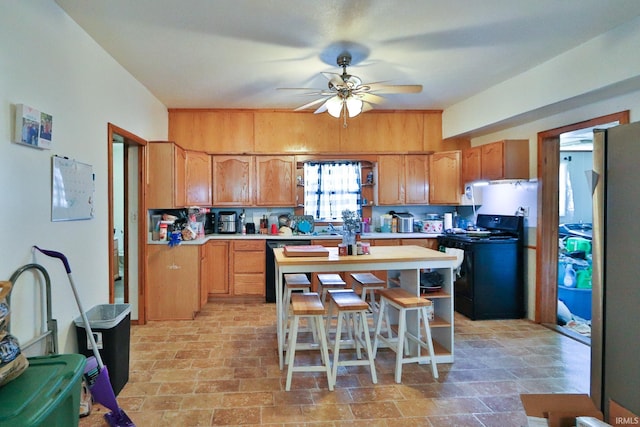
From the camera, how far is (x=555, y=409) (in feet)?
4.45

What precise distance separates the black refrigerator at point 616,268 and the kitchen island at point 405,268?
47.7 inches

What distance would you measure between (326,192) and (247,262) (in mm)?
1547

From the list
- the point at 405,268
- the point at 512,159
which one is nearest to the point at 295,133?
the point at 512,159

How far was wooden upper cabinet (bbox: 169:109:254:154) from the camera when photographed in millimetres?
4855

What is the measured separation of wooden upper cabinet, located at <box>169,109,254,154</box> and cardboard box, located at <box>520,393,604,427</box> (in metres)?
4.31

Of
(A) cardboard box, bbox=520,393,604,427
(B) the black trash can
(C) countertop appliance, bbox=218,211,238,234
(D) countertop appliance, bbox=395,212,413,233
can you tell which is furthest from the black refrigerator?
(C) countertop appliance, bbox=218,211,238,234

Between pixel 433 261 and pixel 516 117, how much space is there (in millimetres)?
2159

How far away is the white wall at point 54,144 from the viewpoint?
1894mm

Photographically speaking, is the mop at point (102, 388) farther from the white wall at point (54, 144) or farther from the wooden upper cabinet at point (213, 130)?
the wooden upper cabinet at point (213, 130)

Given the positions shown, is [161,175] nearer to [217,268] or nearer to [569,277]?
[217,268]


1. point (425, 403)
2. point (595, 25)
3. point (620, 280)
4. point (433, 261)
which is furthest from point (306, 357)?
point (595, 25)

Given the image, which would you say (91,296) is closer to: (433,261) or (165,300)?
(165,300)

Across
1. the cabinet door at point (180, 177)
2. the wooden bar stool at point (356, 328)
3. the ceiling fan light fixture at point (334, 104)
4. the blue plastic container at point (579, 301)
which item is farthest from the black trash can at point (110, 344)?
the blue plastic container at point (579, 301)

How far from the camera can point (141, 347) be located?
127 inches
